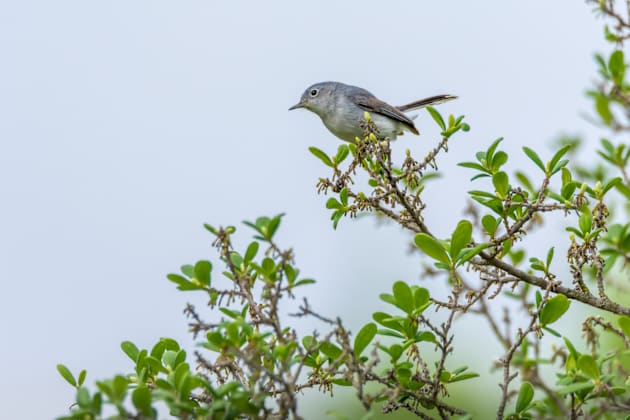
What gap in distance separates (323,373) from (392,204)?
33.7 inches

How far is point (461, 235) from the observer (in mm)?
2908

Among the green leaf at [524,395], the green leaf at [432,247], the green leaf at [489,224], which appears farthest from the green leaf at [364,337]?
the green leaf at [489,224]

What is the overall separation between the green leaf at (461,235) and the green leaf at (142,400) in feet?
3.74

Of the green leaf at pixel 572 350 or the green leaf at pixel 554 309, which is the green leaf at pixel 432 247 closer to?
the green leaf at pixel 554 309

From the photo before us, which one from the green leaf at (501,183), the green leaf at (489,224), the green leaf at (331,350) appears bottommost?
the green leaf at (331,350)

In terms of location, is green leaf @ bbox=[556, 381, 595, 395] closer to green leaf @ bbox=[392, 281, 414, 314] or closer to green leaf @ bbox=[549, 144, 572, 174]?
green leaf @ bbox=[392, 281, 414, 314]

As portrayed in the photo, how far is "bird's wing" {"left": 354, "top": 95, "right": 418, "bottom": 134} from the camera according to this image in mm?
7491

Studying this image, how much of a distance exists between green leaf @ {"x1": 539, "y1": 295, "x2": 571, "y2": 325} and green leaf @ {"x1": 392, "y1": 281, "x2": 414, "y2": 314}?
44cm

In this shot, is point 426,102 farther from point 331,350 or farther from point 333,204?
point 331,350

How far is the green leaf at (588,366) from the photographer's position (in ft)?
8.24

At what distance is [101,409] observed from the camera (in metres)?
2.26

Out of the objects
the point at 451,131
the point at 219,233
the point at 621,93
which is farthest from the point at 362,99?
the point at 219,233

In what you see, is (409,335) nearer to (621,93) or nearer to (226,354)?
(226,354)

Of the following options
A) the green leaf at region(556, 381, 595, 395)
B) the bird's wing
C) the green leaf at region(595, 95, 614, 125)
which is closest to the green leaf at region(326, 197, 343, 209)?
the green leaf at region(595, 95, 614, 125)
